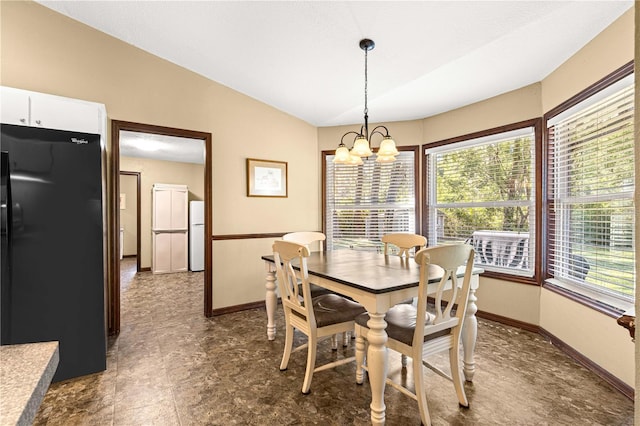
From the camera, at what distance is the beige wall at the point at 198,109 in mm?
2637

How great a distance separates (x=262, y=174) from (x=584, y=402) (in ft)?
11.7

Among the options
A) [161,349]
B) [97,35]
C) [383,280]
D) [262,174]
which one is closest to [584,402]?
[383,280]

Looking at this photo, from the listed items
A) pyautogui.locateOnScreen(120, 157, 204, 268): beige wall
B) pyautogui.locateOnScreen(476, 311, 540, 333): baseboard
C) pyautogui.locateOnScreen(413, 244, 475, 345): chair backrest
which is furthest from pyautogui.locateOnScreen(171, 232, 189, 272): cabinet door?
pyautogui.locateOnScreen(413, 244, 475, 345): chair backrest

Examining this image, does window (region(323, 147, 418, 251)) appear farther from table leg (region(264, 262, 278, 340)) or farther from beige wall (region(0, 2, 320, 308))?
table leg (region(264, 262, 278, 340))

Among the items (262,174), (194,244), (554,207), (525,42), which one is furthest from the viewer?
(194,244)

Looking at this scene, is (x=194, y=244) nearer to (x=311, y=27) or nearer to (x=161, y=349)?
(x=161, y=349)

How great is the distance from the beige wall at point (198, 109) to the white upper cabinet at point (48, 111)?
1.02ft

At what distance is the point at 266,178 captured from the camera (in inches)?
158

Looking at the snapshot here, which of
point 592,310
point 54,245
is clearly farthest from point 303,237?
point 592,310

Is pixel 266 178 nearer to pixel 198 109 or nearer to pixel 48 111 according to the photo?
pixel 198 109

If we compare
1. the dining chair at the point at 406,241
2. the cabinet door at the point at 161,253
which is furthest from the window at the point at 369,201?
the cabinet door at the point at 161,253

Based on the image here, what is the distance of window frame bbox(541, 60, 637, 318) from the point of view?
83.4 inches

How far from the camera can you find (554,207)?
289cm

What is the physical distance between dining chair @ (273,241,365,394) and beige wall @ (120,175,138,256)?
7.09m
